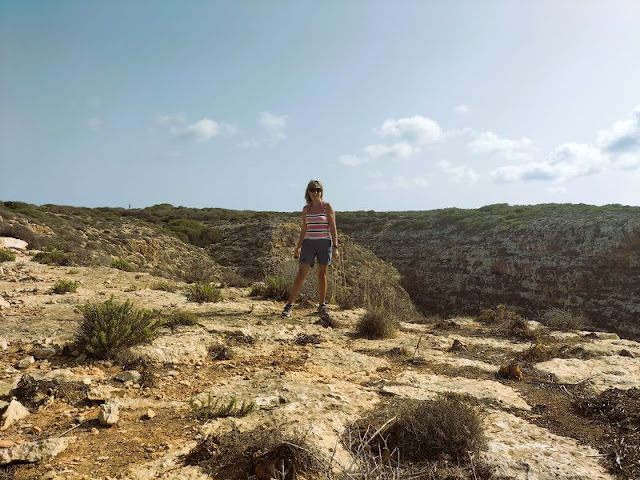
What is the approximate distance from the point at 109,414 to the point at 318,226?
4.07 m

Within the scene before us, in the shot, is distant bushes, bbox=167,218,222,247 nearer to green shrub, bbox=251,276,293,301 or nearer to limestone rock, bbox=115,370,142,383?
green shrub, bbox=251,276,293,301

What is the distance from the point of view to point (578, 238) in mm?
19188

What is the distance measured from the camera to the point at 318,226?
631 centimetres

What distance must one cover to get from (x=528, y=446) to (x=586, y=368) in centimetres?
278

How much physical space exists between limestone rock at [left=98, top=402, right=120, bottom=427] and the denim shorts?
3.77m

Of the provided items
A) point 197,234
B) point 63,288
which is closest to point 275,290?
point 63,288

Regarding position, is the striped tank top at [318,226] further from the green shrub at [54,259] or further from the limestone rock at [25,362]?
the green shrub at [54,259]

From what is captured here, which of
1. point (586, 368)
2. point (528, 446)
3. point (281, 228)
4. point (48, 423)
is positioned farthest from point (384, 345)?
point (281, 228)

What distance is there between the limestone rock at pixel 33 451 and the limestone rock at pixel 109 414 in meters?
0.29

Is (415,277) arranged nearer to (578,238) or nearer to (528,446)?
(578,238)

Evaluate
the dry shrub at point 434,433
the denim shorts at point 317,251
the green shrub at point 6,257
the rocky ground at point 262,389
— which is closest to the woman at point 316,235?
the denim shorts at point 317,251

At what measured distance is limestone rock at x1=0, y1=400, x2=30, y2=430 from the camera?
2564mm

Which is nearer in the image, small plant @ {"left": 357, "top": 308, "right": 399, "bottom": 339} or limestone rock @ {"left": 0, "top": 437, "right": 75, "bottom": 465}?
limestone rock @ {"left": 0, "top": 437, "right": 75, "bottom": 465}

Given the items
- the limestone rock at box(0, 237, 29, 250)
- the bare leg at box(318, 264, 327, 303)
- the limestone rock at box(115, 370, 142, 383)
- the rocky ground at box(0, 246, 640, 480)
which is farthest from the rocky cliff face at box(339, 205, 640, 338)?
the limestone rock at box(115, 370, 142, 383)
